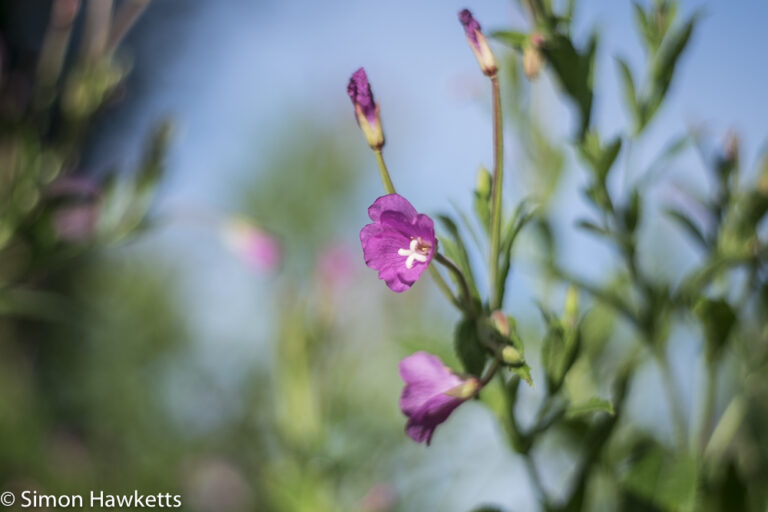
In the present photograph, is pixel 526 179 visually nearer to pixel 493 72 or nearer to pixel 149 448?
pixel 493 72

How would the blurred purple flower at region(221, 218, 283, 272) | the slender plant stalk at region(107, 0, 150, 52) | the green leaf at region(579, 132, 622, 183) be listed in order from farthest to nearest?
the blurred purple flower at region(221, 218, 283, 272) → the slender plant stalk at region(107, 0, 150, 52) → the green leaf at region(579, 132, 622, 183)

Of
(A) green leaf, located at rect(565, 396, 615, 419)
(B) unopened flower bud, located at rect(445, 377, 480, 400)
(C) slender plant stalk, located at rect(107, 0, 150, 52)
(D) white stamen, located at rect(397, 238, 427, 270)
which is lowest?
(A) green leaf, located at rect(565, 396, 615, 419)

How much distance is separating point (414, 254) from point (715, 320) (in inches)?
8.0

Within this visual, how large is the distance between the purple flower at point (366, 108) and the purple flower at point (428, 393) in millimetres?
89

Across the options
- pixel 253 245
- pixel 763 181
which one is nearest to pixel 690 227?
pixel 763 181

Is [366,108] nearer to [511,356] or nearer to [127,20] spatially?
[511,356]

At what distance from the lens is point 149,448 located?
1.12 metres

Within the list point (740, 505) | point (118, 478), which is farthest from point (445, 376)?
point (118, 478)

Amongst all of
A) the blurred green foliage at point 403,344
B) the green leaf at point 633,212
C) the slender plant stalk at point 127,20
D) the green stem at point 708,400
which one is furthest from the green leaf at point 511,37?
the slender plant stalk at point 127,20

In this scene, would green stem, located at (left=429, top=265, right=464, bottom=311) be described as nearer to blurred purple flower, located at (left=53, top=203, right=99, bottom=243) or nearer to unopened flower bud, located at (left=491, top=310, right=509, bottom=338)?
unopened flower bud, located at (left=491, top=310, right=509, bottom=338)

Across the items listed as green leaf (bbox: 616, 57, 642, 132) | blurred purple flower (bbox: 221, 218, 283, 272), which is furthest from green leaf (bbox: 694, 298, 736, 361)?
blurred purple flower (bbox: 221, 218, 283, 272)

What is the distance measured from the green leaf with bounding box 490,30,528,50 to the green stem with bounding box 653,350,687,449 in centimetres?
19

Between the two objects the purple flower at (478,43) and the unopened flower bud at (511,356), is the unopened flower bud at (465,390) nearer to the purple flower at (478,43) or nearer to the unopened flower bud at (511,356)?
the unopened flower bud at (511,356)

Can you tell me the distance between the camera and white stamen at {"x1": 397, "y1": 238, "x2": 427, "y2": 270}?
281 mm
